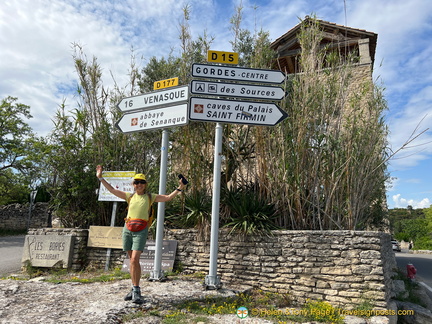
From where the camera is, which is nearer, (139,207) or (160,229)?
(139,207)

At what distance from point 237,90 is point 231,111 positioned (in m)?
0.40

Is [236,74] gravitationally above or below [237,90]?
above

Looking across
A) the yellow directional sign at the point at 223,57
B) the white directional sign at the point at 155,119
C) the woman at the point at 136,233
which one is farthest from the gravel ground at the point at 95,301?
the yellow directional sign at the point at 223,57

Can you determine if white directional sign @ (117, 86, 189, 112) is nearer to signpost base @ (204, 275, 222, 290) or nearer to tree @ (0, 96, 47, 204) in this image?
signpost base @ (204, 275, 222, 290)

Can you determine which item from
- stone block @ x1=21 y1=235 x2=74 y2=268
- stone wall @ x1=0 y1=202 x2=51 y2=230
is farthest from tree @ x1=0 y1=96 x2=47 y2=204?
stone block @ x1=21 y1=235 x2=74 y2=268

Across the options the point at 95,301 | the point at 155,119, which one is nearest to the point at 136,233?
the point at 95,301

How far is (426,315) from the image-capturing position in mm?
5012

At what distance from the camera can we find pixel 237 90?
5227 millimetres

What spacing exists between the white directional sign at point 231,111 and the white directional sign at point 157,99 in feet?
1.16

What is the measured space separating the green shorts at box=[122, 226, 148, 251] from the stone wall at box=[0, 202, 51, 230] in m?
21.3

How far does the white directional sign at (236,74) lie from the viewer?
524cm

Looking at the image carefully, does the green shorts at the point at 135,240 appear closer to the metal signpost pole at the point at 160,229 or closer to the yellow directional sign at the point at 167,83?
the metal signpost pole at the point at 160,229

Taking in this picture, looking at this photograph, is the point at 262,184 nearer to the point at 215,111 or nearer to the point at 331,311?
the point at 215,111

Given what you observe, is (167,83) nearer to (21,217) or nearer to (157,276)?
(157,276)
